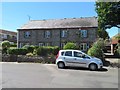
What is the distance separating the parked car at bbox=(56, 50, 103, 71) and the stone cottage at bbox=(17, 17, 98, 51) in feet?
61.9

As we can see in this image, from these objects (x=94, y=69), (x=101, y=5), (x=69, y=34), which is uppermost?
(x=101, y=5)

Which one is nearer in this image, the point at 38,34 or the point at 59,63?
the point at 59,63

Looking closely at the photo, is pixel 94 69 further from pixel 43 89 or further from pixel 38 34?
pixel 38 34

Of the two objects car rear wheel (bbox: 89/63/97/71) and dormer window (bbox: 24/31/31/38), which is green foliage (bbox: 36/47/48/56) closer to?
car rear wheel (bbox: 89/63/97/71)

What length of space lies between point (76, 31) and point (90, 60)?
20405 millimetres

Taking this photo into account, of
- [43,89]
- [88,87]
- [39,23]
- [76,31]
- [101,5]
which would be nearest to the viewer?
[43,89]

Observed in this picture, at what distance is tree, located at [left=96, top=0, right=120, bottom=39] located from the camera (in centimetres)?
3250

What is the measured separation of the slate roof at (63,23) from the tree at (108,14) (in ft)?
9.53

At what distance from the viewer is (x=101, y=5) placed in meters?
34.0

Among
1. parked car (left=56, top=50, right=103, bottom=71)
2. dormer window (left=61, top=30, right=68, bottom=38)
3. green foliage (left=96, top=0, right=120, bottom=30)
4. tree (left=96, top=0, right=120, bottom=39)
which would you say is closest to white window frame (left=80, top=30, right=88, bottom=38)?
dormer window (left=61, top=30, right=68, bottom=38)

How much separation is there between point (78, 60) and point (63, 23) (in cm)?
2258

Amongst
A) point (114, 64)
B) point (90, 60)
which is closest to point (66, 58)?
point (90, 60)

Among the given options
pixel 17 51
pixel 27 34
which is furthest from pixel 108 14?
pixel 27 34

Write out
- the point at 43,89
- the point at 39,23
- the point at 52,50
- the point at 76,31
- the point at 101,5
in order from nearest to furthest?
the point at 43,89
the point at 52,50
the point at 101,5
the point at 76,31
the point at 39,23
